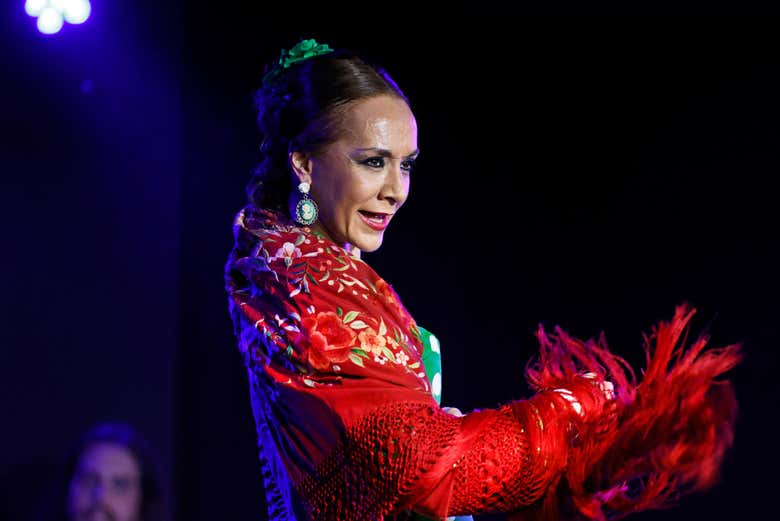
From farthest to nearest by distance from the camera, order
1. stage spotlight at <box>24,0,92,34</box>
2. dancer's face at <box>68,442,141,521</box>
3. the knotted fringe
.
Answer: stage spotlight at <box>24,0,92,34</box>, dancer's face at <box>68,442,141,521</box>, the knotted fringe

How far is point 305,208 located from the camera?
149 centimetres

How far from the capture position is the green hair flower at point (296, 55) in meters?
1.58

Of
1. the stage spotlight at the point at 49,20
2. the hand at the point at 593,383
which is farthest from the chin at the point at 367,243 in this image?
the stage spotlight at the point at 49,20

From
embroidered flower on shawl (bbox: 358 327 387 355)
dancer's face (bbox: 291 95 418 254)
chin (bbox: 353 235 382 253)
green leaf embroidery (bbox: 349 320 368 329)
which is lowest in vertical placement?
embroidered flower on shawl (bbox: 358 327 387 355)

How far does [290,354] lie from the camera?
1239 mm

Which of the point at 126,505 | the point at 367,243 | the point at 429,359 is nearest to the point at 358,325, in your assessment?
the point at 367,243

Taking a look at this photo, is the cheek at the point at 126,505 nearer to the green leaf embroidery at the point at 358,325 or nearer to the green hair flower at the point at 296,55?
the green hair flower at the point at 296,55

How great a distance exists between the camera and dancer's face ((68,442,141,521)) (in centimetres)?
228

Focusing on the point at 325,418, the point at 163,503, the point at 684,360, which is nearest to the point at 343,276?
the point at 325,418

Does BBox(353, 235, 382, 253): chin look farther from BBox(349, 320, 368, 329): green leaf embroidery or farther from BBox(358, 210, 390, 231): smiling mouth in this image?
BBox(349, 320, 368, 329): green leaf embroidery

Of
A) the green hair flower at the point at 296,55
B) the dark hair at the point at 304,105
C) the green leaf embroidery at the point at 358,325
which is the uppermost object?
the green hair flower at the point at 296,55

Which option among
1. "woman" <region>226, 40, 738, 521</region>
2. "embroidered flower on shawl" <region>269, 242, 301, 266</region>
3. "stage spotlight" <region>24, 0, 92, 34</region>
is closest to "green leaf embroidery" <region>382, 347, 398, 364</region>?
"woman" <region>226, 40, 738, 521</region>

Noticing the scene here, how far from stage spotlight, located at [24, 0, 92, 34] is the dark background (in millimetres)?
39

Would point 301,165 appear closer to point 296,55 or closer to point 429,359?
point 296,55
